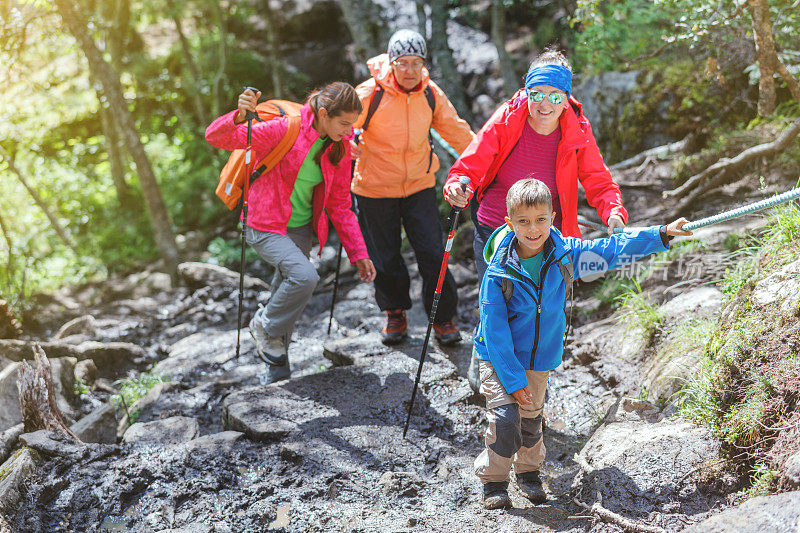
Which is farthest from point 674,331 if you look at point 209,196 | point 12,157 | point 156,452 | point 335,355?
point 12,157

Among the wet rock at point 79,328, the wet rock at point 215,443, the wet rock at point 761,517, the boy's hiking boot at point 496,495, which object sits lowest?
the boy's hiking boot at point 496,495

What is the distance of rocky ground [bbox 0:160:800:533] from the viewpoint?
376 cm

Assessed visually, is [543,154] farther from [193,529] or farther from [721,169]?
[721,169]

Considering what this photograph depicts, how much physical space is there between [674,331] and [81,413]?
593cm

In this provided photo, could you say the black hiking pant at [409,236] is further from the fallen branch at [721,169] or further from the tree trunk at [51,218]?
the tree trunk at [51,218]

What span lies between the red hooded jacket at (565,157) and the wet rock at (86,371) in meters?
5.29

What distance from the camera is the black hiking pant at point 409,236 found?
614 cm

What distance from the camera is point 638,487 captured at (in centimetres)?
368

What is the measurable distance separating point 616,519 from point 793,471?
0.89 metres

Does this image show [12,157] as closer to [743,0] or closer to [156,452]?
[156,452]

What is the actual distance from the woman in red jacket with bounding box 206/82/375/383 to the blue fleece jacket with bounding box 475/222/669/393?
2.19m

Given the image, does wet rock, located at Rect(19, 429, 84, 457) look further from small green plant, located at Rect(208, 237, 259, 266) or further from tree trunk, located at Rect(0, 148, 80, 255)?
tree trunk, located at Rect(0, 148, 80, 255)

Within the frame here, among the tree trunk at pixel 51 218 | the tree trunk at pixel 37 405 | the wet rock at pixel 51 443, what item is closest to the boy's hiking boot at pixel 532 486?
the wet rock at pixel 51 443

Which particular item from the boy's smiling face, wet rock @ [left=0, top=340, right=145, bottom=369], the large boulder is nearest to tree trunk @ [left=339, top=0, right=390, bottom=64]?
wet rock @ [left=0, top=340, right=145, bottom=369]
